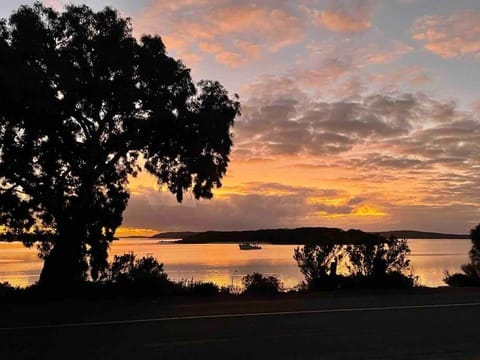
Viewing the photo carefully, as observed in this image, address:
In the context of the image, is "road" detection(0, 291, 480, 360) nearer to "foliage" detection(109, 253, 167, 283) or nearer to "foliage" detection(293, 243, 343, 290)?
"foliage" detection(109, 253, 167, 283)

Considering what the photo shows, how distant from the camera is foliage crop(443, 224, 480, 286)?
22.2m

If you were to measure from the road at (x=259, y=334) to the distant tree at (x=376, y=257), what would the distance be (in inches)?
258

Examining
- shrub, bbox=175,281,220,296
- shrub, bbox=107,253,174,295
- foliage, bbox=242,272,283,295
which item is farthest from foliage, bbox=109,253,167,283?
foliage, bbox=242,272,283,295

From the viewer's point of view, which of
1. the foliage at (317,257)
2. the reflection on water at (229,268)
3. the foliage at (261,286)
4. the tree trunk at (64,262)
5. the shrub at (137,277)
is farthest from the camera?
the reflection on water at (229,268)

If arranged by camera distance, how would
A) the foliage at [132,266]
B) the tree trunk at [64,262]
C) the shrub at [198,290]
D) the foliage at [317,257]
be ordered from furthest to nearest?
1. the foliage at [317,257]
2. the foliage at [132,266]
3. the tree trunk at [64,262]
4. the shrub at [198,290]

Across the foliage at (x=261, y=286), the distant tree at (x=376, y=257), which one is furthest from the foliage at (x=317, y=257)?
the foliage at (x=261, y=286)

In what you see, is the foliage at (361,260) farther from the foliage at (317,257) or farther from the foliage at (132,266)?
the foliage at (132,266)

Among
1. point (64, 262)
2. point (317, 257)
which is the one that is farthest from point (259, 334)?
point (317, 257)

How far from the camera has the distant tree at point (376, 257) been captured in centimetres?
2038

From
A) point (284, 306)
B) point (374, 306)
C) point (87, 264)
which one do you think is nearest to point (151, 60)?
point (87, 264)

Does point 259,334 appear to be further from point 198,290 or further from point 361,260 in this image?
A: point 361,260

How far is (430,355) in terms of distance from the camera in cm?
809

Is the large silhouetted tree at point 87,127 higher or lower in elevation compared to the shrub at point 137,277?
higher

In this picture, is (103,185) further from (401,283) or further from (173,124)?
(401,283)
